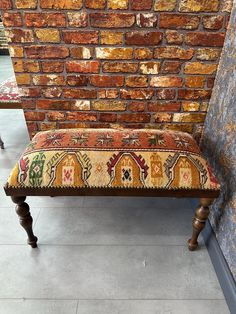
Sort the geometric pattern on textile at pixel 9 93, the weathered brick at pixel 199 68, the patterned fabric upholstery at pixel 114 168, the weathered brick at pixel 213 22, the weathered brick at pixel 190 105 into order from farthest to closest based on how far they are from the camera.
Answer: the geometric pattern on textile at pixel 9 93
the weathered brick at pixel 190 105
the weathered brick at pixel 199 68
the weathered brick at pixel 213 22
the patterned fabric upholstery at pixel 114 168

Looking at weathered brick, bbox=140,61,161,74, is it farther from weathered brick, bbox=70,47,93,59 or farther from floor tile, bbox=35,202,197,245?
floor tile, bbox=35,202,197,245

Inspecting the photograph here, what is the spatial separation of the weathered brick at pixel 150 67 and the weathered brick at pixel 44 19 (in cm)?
40

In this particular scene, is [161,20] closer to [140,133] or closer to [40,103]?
[140,133]

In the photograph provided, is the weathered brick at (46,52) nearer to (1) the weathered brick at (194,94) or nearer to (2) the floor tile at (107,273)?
(1) the weathered brick at (194,94)

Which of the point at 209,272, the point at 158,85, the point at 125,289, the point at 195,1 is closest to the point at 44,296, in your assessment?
the point at 125,289

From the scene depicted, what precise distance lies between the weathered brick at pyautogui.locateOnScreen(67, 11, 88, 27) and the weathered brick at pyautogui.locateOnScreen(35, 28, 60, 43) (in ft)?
0.27

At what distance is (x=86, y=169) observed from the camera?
0.93 meters

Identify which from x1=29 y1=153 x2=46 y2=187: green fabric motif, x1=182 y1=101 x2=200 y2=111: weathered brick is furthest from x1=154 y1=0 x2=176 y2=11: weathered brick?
x1=29 y1=153 x2=46 y2=187: green fabric motif

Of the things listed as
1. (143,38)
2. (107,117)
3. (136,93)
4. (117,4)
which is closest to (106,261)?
(107,117)

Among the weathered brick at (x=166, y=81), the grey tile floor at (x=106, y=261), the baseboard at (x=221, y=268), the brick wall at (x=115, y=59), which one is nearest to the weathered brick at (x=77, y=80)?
the brick wall at (x=115, y=59)

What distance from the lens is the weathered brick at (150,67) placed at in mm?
1150

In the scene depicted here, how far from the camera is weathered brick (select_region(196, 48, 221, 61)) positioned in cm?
111

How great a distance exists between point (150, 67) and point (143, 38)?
0.13 meters

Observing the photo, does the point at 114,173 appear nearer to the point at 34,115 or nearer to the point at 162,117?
the point at 162,117
